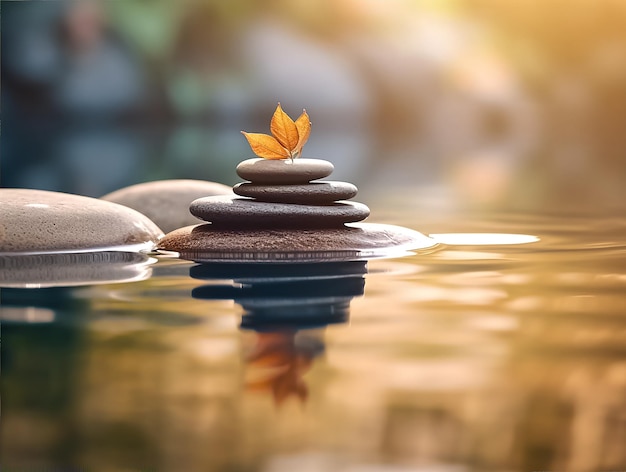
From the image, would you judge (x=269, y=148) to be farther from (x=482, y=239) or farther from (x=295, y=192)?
(x=482, y=239)

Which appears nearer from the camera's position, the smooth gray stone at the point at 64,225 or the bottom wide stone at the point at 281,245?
the bottom wide stone at the point at 281,245

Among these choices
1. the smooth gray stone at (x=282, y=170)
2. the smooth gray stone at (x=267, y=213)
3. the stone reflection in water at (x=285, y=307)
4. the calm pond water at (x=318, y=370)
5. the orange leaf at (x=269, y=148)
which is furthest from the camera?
the orange leaf at (x=269, y=148)

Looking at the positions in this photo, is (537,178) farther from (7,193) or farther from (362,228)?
(7,193)

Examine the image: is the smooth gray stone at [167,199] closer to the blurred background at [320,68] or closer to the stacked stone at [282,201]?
the stacked stone at [282,201]

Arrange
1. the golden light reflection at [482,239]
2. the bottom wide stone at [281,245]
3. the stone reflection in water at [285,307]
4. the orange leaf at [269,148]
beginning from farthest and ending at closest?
the golden light reflection at [482,239] → the orange leaf at [269,148] → the bottom wide stone at [281,245] → the stone reflection in water at [285,307]

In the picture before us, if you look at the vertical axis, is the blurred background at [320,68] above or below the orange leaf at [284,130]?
above

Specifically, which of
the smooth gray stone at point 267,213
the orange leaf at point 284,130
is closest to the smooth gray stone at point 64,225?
the smooth gray stone at point 267,213

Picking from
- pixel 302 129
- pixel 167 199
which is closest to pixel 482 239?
pixel 302 129
